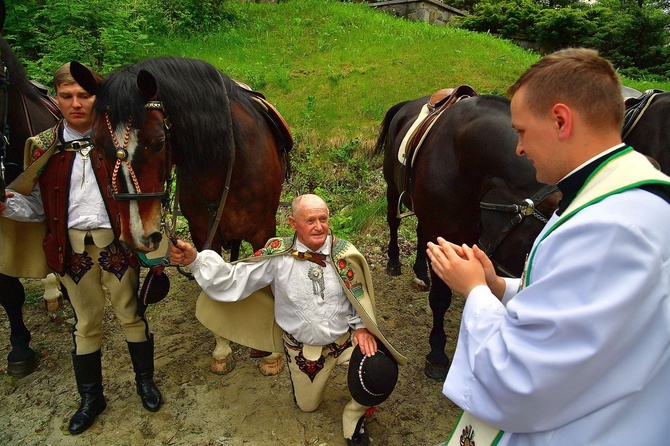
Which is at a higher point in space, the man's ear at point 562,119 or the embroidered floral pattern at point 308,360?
the man's ear at point 562,119

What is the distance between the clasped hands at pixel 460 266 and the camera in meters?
1.35

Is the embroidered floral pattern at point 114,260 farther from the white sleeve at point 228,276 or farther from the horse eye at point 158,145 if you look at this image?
the horse eye at point 158,145

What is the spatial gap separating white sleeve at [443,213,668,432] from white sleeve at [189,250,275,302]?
1.64 meters

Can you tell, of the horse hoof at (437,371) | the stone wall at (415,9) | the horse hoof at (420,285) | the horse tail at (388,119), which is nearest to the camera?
the horse hoof at (437,371)

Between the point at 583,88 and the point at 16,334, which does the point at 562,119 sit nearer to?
the point at 583,88

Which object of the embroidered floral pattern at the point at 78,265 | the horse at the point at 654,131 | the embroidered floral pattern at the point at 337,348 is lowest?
the embroidered floral pattern at the point at 337,348

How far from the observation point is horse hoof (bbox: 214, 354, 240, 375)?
3369 millimetres

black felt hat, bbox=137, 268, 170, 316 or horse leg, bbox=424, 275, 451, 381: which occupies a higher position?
black felt hat, bbox=137, 268, 170, 316

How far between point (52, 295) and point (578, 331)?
4789 millimetres

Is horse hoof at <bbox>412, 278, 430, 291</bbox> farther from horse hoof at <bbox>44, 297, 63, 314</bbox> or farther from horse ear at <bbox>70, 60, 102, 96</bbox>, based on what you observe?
horse hoof at <bbox>44, 297, 63, 314</bbox>

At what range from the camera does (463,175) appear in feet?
9.30

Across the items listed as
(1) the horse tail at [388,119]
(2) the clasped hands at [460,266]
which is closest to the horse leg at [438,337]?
(2) the clasped hands at [460,266]

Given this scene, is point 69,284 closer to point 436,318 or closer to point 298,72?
point 436,318

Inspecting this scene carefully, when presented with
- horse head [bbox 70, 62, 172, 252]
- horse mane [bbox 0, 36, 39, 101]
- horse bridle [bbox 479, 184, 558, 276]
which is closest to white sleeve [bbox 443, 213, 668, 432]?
horse bridle [bbox 479, 184, 558, 276]
